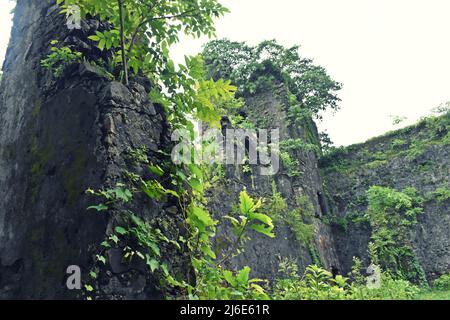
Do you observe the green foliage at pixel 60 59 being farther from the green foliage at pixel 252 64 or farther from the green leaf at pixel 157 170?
the green foliage at pixel 252 64

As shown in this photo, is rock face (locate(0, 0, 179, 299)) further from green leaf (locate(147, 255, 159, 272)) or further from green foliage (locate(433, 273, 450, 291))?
green foliage (locate(433, 273, 450, 291))

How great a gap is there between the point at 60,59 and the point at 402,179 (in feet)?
49.3

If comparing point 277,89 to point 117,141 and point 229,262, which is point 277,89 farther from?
point 117,141

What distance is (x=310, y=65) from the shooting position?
1742 centimetres

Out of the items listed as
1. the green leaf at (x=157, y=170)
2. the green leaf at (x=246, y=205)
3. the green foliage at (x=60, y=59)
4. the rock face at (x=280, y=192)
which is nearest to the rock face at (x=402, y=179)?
the rock face at (x=280, y=192)

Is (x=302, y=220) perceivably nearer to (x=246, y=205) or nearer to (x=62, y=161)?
(x=246, y=205)

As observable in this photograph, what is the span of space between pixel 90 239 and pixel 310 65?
649 inches

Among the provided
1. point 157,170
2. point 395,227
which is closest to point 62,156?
point 157,170

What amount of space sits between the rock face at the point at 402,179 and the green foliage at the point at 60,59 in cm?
1380

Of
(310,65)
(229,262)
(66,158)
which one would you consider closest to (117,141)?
(66,158)

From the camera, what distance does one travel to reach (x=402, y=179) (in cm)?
1554

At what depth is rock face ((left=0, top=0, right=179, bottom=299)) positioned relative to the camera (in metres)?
2.33
